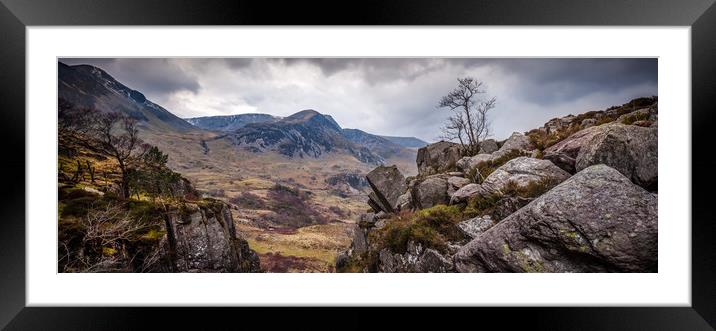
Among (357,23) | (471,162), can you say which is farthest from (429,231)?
(357,23)

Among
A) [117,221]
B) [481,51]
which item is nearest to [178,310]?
[117,221]

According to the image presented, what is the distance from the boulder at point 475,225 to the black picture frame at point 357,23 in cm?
157

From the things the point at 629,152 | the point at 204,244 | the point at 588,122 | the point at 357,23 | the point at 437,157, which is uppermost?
the point at 357,23

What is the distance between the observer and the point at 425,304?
4.66m

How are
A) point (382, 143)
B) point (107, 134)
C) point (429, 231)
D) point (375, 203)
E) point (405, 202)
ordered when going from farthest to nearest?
point (382, 143), point (375, 203), point (405, 202), point (107, 134), point (429, 231)

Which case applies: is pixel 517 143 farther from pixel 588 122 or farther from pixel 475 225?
pixel 475 225

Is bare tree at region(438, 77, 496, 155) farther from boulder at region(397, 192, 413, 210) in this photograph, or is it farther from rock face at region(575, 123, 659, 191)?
rock face at region(575, 123, 659, 191)

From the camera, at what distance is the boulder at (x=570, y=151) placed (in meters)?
6.05

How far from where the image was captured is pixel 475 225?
19.5ft

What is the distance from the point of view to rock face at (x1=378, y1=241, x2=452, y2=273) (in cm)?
548

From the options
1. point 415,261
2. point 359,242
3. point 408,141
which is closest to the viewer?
point 415,261

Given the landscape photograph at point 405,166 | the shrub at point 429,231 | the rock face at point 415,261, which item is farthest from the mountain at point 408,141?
the rock face at point 415,261

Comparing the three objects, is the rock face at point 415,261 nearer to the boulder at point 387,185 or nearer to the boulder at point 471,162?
the boulder at point 471,162

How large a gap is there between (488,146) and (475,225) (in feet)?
16.1
